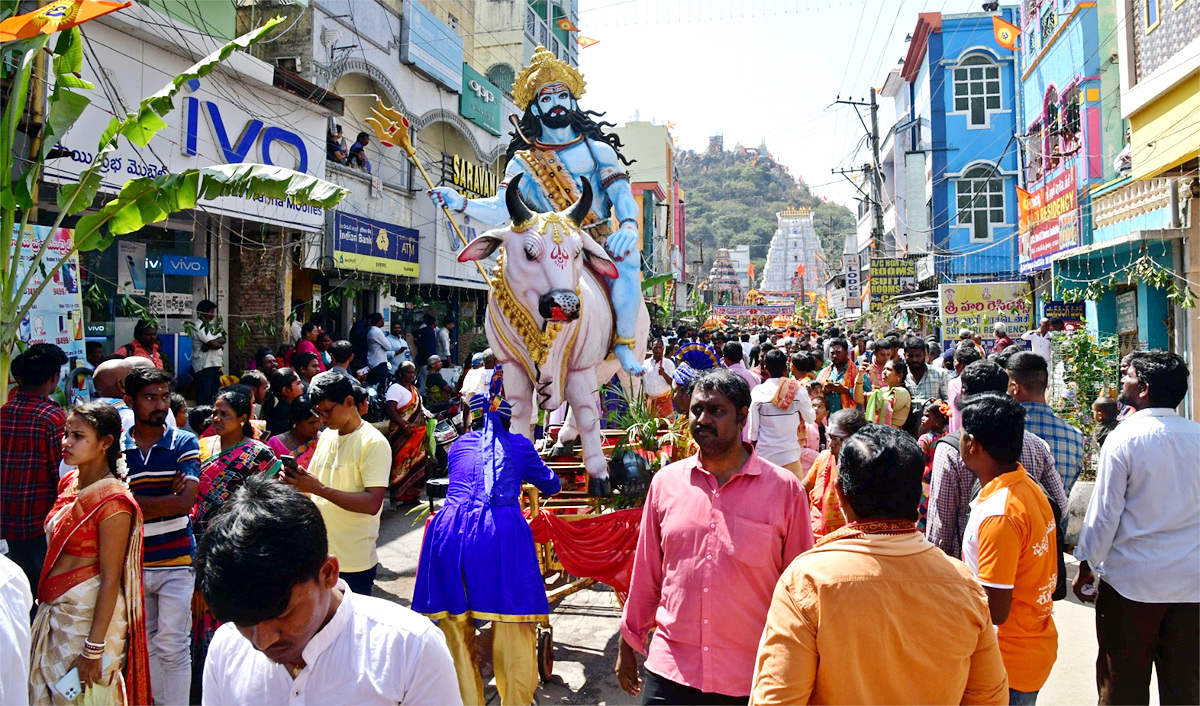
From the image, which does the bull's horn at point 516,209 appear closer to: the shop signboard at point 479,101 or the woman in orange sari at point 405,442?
the woman in orange sari at point 405,442

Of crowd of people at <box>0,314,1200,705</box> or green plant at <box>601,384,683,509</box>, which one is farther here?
green plant at <box>601,384,683,509</box>

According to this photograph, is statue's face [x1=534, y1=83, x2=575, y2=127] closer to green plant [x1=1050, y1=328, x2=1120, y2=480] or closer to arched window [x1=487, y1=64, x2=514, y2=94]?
green plant [x1=1050, y1=328, x2=1120, y2=480]

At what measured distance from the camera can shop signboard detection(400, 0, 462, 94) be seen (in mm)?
16188

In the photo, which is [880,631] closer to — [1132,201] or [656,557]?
[656,557]

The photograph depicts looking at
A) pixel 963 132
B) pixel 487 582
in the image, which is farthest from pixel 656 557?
pixel 963 132

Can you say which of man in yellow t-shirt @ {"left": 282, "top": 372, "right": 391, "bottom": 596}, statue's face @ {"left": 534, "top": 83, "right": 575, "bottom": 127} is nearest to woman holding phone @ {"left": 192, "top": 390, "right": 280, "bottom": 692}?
man in yellow t-shirt @ {"left": 282, "top": 372, "right": 391, "bottom": 596}

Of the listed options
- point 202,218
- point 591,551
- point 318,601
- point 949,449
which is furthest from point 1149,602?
point 202,218

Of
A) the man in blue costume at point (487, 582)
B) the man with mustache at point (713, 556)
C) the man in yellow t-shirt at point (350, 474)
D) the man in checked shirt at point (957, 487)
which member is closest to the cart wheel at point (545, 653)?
the man in blue costume at point (487, 582)

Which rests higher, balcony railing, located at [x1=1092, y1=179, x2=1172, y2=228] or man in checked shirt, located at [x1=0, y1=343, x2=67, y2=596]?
balcony railing, located at [x1=1092, y1=179, x2=1172, y2=228]

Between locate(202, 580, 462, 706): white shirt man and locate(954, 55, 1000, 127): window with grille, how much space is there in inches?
1195

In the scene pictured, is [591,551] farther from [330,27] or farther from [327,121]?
[330,27]

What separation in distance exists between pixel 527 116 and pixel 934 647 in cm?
572

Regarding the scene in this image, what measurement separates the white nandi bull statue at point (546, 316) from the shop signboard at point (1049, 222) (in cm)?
1084

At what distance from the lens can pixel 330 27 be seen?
45.0ft
